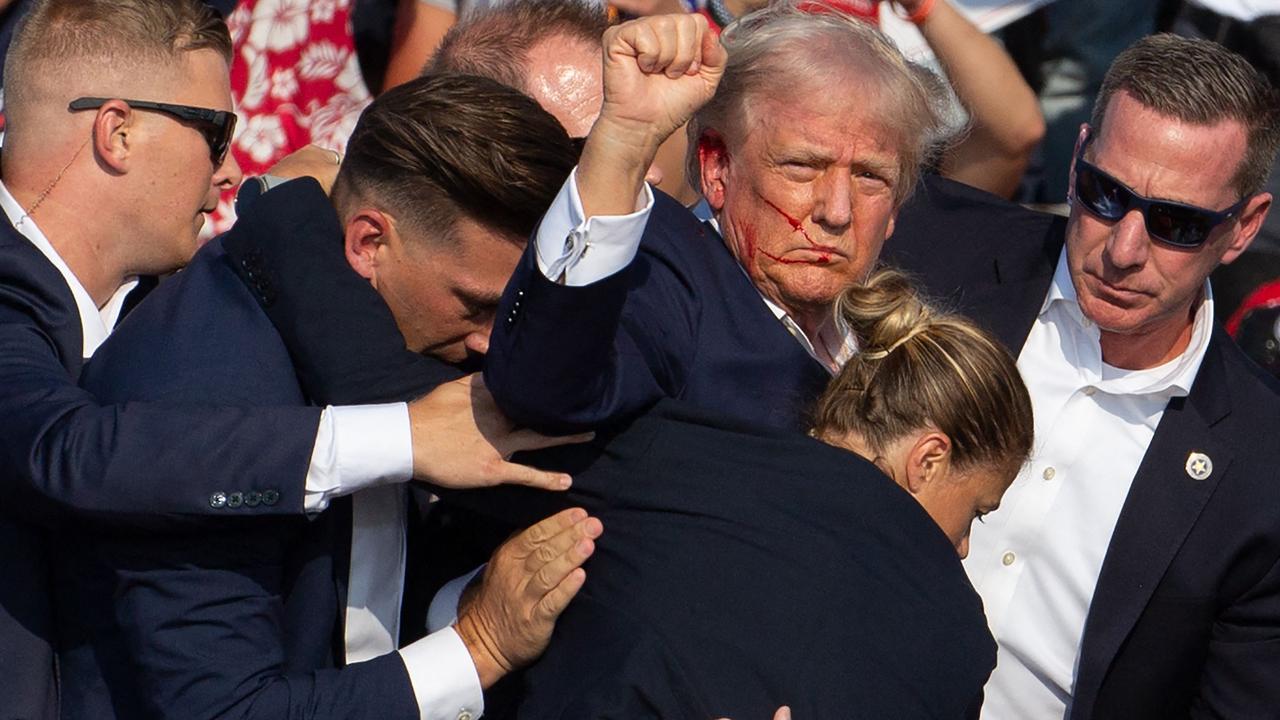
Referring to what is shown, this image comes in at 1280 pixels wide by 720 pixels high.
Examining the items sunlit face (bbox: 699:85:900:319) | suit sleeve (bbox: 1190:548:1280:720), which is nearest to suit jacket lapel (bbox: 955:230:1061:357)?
suit sleeve (bbox: 1190:548:1280:720)

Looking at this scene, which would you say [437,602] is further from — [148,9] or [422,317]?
[148,9]

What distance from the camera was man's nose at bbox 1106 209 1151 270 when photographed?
3389 mm

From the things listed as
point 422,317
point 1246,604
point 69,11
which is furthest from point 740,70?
point 1246,604

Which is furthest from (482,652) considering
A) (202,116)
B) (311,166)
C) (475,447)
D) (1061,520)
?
(1061,520)

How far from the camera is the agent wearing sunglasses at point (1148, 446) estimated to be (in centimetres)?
339

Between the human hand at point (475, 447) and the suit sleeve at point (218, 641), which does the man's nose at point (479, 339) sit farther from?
the suit sleeve at point (218, 641)

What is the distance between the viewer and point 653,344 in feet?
7.98

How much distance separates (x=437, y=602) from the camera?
9.03ft

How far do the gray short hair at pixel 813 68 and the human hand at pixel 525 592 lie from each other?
0.85 m

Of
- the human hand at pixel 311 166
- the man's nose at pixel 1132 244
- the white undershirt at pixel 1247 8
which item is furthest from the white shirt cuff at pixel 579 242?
the white undershirt at pixel 1247 8

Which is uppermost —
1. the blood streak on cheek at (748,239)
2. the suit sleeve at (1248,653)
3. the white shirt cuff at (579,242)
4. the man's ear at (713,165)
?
the white shirt cuff at (579,242)

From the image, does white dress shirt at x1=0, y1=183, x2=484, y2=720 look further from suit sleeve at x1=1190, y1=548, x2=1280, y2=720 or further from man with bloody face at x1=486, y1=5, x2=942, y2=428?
suit sleeve at x1=1190, y1=548, x2=1280, y2=720

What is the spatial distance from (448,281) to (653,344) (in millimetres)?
389

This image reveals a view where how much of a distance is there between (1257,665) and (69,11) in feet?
9.42
